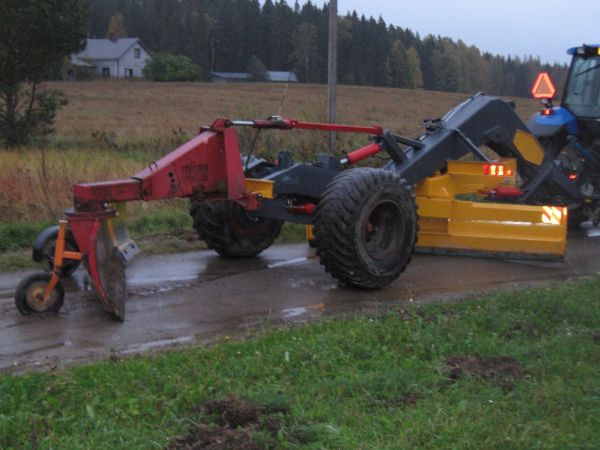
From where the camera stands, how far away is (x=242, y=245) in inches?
378

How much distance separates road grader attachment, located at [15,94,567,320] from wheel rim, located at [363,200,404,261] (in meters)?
0.01

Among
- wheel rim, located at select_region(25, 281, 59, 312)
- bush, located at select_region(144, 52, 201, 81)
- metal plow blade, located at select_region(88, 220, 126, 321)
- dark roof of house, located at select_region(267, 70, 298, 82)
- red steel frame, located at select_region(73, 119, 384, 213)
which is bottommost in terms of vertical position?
wheel rim, located at select_region(25, 281, 59, 312)

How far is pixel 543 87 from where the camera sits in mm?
11914

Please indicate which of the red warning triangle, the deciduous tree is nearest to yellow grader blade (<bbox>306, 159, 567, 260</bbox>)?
the red warning triangle

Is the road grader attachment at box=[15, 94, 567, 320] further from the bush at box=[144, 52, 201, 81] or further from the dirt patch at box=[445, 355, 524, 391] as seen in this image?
the bush at box=[144, 52, 201, 81]

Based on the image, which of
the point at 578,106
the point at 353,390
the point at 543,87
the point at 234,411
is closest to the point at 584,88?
the point at 578,106

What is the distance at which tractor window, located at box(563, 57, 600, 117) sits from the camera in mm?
12234

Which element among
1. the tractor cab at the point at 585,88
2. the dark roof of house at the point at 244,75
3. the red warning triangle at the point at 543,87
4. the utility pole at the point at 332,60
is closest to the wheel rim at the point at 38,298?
the dark roof of house at the point at 244,75

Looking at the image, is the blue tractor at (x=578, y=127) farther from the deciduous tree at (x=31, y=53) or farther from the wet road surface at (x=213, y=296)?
the deciduous tree at (x=31, y=53)

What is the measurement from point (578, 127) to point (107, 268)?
8.02 metres

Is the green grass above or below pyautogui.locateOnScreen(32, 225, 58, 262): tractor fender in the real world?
below

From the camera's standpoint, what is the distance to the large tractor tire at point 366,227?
7.97 metres

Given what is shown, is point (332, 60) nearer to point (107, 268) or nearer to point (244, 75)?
point (244, 75)

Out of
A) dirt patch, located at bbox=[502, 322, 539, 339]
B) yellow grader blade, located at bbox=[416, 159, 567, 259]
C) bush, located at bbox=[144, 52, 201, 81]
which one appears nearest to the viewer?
dirt patch, located at bbox=[502, 322, 539, 339]
